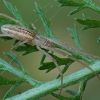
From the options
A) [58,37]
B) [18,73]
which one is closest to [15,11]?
[18,73]

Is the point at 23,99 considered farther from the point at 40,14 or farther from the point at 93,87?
the point at 93,87

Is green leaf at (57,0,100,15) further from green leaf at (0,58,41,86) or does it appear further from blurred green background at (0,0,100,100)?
blurred green background at (0,0,100,100)

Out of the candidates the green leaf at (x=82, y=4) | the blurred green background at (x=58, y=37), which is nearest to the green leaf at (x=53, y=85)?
the green leaf at (x=82, y=4)

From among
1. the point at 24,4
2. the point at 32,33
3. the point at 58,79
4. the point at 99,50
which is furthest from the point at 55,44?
the point at 24,4

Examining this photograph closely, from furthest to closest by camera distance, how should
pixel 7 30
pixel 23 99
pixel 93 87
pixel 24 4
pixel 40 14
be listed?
pixel 24 4 < pixel 93 87 < pixel 7 30 < pixel 40 14 < pixel 23 99

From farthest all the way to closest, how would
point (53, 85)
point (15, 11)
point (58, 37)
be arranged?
point (58, 37) < point (15, 11) < point (53, 85)

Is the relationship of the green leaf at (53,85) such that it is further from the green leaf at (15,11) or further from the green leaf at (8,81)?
the green leaf at (15,11)

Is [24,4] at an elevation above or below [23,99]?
below

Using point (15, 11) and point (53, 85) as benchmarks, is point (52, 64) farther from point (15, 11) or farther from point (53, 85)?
point (15, 11)

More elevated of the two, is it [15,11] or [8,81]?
[15,11]

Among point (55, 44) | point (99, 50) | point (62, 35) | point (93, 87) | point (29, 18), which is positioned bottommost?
point (93, 87)

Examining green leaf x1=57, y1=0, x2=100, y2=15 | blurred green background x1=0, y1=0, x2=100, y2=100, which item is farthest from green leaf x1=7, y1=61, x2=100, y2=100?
blurred green background x1=0, y1=0, x2=100, y2=100
